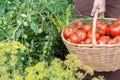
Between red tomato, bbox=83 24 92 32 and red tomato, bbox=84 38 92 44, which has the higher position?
red tomato, bbox=83 24 92 32

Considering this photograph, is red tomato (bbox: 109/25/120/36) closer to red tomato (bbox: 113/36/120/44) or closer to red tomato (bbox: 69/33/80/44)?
red tomato (bbox: 113/36/120/44)

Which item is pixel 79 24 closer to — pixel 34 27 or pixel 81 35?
pixel 81 35

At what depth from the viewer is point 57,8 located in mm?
2330

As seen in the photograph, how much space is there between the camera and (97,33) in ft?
6.43

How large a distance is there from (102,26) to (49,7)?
1.46 feet

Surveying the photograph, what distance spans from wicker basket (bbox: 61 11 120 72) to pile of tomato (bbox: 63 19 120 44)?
4cm

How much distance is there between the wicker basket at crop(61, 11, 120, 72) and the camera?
182 centimetres

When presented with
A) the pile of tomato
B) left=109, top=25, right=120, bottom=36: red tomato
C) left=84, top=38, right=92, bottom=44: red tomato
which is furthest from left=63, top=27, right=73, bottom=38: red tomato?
left=109, top=25, right=120, bottom=36: red tomato

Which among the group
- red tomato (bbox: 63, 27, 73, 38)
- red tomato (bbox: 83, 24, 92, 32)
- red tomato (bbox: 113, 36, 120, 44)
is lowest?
red tomato (bbox: 113, 36, 120, 44)

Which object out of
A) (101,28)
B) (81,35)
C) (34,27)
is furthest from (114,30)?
(34,27)

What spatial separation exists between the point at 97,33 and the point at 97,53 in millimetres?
167

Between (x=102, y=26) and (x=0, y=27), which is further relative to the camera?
(x=0, y=27)

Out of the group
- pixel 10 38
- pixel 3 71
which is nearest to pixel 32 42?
pixel 10 38

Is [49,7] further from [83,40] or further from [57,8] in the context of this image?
[83,40]
